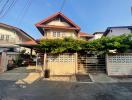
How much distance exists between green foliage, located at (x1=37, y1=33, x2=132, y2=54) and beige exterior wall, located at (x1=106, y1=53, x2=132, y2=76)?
0.59 m

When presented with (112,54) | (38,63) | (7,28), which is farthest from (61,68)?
(7,28)

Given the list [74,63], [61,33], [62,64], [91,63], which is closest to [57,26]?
[61,33]

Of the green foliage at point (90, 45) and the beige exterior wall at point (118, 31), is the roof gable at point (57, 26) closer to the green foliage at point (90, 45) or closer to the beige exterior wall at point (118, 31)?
the green foliage at point (90, 45)

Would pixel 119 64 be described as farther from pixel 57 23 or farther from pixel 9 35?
pixel 9 35

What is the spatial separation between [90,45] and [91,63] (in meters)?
1.63

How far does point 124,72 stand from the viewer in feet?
35.9

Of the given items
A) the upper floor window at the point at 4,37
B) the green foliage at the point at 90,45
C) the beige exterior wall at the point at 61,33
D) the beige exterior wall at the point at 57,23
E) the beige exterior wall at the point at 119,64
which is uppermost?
the beige exterior wall at the point at 57,23

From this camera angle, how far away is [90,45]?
11625 millimetres

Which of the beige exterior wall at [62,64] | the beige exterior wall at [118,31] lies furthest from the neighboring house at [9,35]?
the beige exterior wall at [118,31]

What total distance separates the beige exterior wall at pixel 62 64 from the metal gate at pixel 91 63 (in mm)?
749

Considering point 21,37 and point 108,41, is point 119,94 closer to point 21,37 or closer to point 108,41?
point 108,41

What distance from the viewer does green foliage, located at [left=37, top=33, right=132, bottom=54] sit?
37.0 feet

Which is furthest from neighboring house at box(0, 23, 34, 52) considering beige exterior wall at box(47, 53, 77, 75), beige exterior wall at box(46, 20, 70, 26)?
beige exterior wall at box(47, 53, 77, 75)

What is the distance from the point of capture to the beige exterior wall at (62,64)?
1141 centimetres
